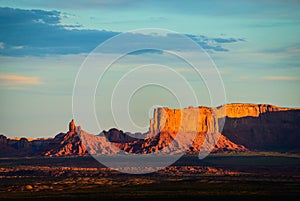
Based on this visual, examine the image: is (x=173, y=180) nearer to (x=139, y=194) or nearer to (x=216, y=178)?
(x=216, y=178)

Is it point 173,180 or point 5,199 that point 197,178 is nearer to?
point 173,180

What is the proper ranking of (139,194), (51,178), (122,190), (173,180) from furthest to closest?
(51,178) < (173,180) < (122,190) < (139,194)

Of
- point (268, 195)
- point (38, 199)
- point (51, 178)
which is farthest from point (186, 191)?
point (51, 178)

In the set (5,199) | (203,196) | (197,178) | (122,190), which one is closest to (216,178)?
(197,178)

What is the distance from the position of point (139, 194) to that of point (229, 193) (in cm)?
1560

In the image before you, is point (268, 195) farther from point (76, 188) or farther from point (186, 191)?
point (76, 188)

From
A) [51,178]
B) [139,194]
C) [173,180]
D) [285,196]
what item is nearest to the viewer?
[285,196]

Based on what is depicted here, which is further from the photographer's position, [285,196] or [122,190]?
[122,190]

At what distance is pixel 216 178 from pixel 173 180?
439 inches

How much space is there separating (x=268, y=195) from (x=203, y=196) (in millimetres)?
10889

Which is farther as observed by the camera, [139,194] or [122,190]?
[122,190]

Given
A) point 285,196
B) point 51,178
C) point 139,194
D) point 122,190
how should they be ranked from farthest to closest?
point 51,178 → point 122,190 → point 139,194 → point 285,196

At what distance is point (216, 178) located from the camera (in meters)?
186

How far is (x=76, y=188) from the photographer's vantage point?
527 ft
